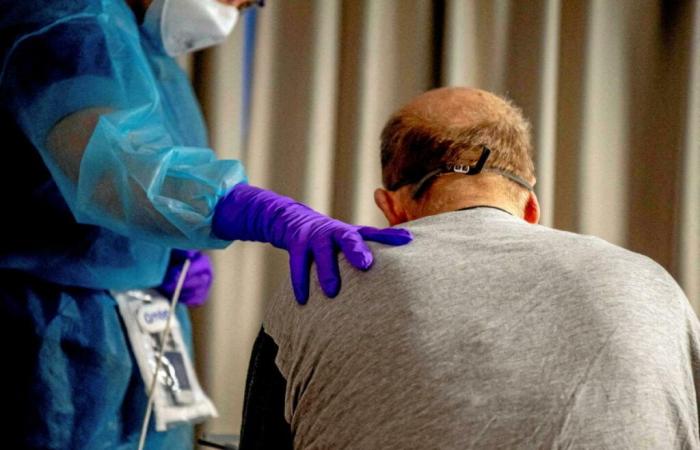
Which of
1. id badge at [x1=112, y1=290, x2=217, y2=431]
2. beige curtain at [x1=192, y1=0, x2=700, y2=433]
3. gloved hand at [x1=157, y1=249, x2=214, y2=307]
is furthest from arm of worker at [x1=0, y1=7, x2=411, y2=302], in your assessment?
beige curtain at [x1=192, y1=0, x2=700, y2=433]

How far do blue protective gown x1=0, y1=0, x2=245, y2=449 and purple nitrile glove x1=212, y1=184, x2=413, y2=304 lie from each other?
3cm

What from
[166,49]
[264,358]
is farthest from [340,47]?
[264,358]

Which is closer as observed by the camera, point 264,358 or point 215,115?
point 264,358

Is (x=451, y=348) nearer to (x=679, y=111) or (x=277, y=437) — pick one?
(x=277, y=437)

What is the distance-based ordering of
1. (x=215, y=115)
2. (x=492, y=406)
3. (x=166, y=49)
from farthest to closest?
(x=215, y=115)
(x=166, y=49)
(x=492, y=406)

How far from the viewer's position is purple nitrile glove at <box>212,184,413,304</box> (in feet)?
2.98

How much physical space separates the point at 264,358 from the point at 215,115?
3.57 feet

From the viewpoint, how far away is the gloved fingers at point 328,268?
0.90 m

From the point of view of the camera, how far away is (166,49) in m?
1.48

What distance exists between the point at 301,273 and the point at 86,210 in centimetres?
41

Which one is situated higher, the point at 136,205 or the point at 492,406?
the point at 136,205

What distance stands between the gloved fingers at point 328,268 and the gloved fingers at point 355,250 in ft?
0.05

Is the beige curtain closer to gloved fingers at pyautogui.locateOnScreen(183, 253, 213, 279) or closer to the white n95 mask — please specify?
gloved fingers at pyautogui.locateOnScreen(183, 253, 213, 279)

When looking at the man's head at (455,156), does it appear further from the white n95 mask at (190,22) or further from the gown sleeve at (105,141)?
the white n95 mask at (190,22)
